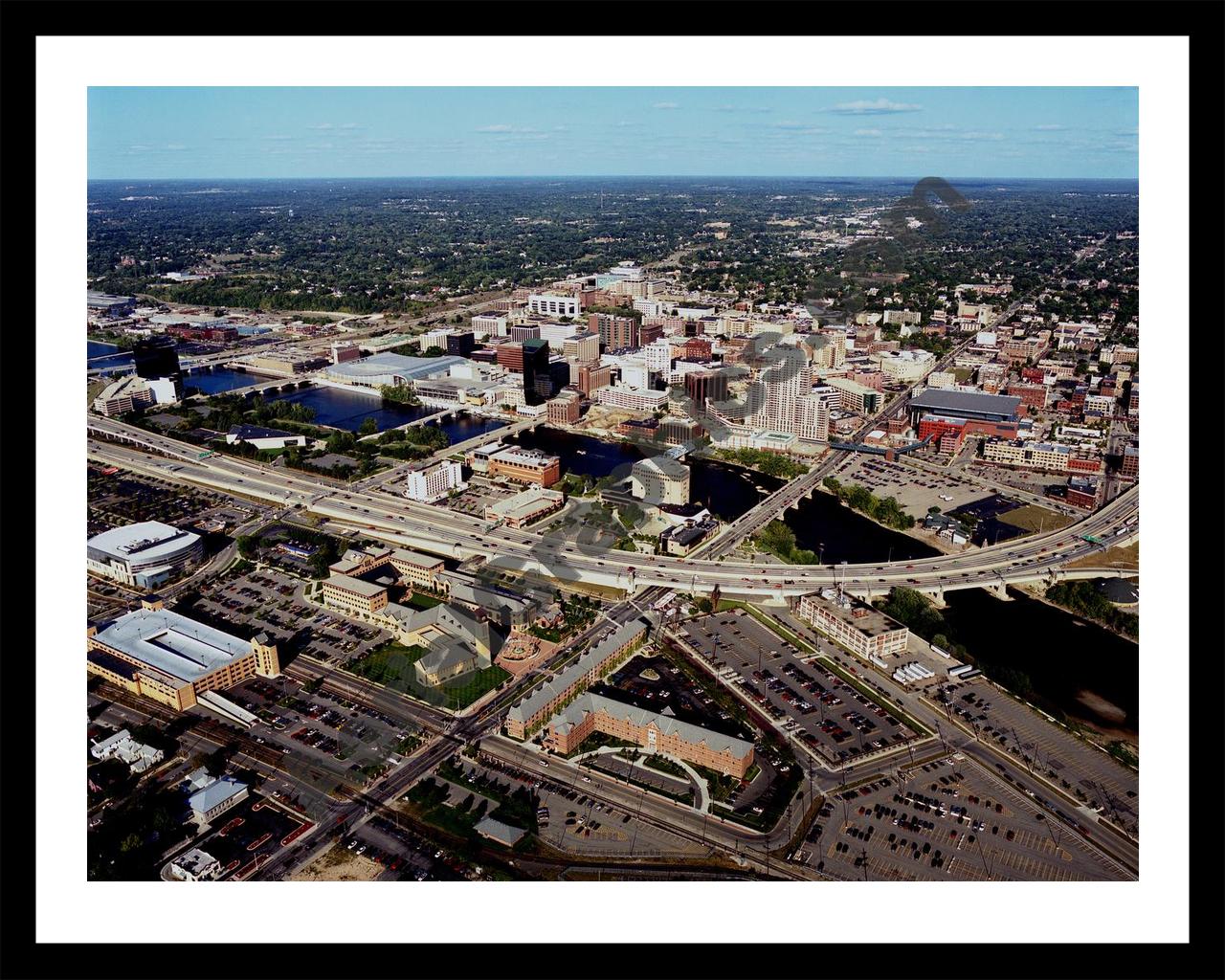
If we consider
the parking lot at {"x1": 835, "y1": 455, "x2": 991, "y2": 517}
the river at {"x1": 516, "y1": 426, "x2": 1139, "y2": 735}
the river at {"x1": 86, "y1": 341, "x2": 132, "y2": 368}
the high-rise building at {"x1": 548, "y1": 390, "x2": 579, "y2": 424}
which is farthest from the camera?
the river at {"x1": 86, "y1": 341, "x2": 132, "y2": 368}

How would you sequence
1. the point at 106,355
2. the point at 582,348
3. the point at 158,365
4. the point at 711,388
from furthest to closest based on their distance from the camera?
the point at 106,355, the point at 582,348, the point at 158,365, the point at 711,388

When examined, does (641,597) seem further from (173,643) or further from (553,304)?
(553,304)

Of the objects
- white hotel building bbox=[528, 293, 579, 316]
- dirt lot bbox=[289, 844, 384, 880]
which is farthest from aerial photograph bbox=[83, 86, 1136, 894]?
white hotel building bbox=[528, 293, 579, 316]

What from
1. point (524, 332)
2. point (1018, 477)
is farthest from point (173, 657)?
point (524, 332)

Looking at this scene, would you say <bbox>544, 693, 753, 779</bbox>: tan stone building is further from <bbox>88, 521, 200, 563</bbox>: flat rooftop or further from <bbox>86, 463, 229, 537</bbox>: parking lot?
<bbox>86, 463, 229, 537</bbox>: parking lot
